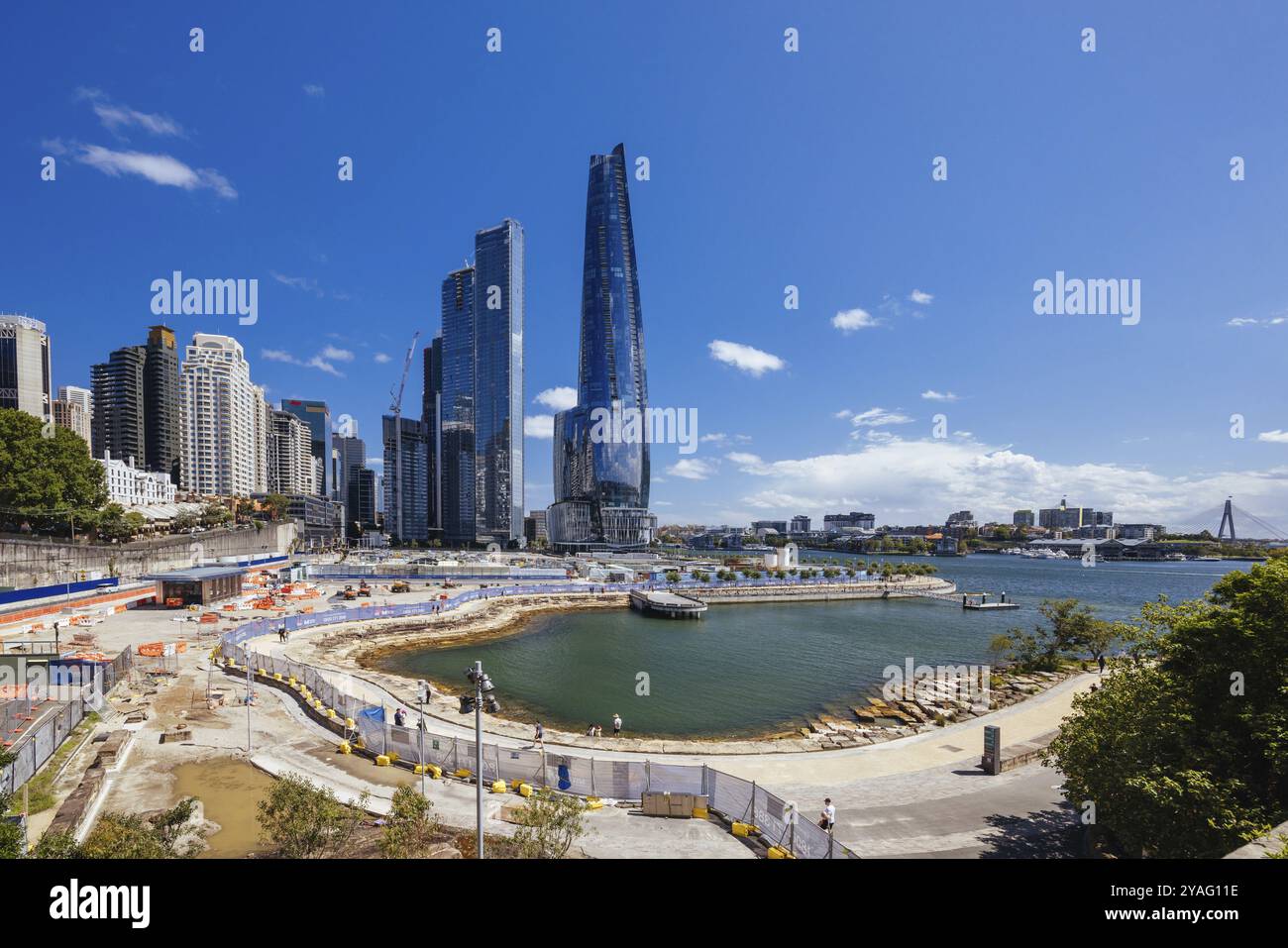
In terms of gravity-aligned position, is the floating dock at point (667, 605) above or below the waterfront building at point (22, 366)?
below

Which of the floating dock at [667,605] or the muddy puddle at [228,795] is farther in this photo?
the floating dock at [667,605]

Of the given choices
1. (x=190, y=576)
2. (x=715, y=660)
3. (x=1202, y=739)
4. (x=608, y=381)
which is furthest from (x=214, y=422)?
(x=1202, y=739)

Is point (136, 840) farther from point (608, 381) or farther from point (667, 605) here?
point (608, 381)

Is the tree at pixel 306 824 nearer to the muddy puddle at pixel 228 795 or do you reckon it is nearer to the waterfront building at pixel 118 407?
the muddy puddle at pixel 228 795

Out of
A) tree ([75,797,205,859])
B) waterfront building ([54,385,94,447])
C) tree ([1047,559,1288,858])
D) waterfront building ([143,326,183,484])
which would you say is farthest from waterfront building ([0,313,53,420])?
tree ([1047,559,1288,858])

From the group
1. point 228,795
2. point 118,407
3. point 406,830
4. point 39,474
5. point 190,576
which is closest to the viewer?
point 406,830

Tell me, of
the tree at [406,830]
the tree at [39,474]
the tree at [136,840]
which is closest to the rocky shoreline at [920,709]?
the tree at [406,830]
